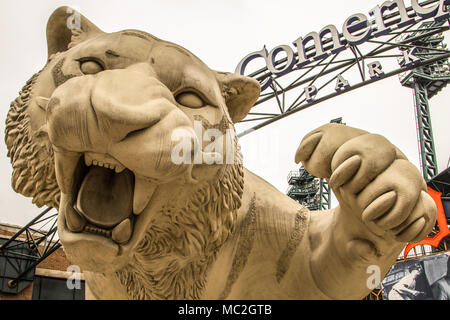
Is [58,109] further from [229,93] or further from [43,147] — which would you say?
[229,93]

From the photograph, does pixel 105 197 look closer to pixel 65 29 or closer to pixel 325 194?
pixel 65 29

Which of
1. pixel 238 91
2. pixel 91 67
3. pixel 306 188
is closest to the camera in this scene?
pixel 91 67

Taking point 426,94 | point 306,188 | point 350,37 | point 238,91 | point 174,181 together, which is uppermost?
point 426,94

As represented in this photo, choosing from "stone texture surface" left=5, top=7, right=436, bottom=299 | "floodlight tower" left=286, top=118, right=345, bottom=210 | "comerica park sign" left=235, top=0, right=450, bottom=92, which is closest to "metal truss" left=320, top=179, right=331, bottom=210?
"floodlight tower" left=286, top=118, right=345, bottom=210

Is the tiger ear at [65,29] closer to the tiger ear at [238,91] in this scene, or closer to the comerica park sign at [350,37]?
the tiger ear at [238,91]

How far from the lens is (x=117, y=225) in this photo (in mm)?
1020

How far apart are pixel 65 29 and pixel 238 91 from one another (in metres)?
0.70

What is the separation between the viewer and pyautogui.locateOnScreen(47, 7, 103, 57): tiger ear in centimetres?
140

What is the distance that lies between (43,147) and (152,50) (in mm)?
435

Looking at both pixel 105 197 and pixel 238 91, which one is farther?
pixel 238 91

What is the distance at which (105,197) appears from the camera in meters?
1.03

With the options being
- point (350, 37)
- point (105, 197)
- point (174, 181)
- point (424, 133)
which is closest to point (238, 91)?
point (174, 181)

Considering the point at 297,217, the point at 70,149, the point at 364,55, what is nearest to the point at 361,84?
the point at 364,55
